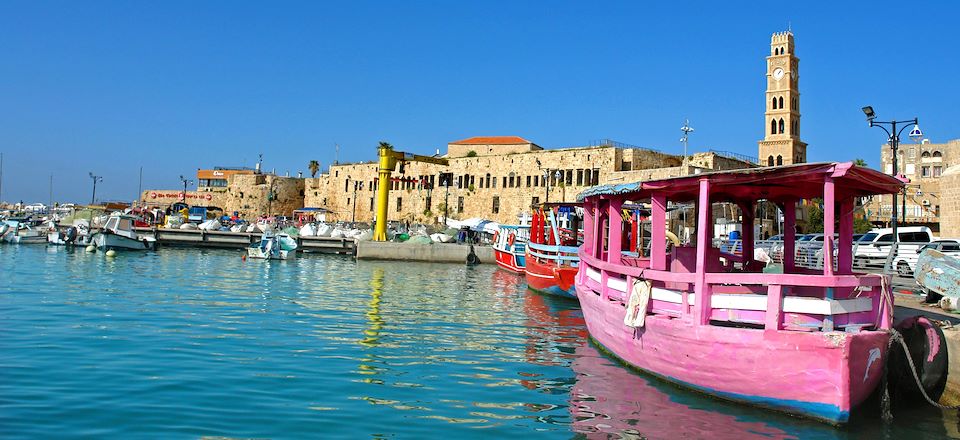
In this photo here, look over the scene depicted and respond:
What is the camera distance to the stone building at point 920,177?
51719mm

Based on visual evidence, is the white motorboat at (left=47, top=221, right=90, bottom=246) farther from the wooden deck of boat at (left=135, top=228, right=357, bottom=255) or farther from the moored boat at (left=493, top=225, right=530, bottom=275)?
the moored boat at (left=493, top=225, right=530, bottom=275)

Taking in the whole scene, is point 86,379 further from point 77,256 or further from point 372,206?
point 372,206

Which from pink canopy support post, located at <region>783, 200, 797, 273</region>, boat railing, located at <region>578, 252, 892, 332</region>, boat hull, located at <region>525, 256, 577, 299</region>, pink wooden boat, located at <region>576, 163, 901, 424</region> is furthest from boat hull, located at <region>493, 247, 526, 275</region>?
boat railing, located at <region>578, 252, 892, 332</region>

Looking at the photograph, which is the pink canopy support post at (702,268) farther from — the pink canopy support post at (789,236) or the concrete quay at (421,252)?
the concrete quay at (421,252)

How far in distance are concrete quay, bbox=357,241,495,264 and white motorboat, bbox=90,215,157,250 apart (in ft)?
39.7

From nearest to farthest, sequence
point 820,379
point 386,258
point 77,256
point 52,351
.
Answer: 1. point 820,379
2. point 52,351
3. point 77,256
4. point 386,258

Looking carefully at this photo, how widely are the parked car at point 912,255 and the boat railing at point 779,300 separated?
1245 cm

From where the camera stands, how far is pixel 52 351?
30.8 feet

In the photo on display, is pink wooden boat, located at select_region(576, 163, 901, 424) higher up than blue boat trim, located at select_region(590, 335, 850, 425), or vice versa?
pink wooden boat, located at select_region(576, 163, 901, 424)

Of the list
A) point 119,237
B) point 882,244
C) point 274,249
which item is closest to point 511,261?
point 274,249

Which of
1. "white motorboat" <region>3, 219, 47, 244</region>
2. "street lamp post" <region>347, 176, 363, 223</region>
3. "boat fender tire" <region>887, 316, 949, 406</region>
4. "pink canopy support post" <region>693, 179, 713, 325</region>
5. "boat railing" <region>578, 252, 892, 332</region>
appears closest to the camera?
"boat railing" <region>578, 252, 892, 332</region>

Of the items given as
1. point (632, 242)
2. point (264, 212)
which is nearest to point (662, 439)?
point (632, 242)

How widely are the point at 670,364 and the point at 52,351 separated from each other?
339 inches

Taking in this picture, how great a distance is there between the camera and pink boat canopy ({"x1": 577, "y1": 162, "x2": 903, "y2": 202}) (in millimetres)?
7148
